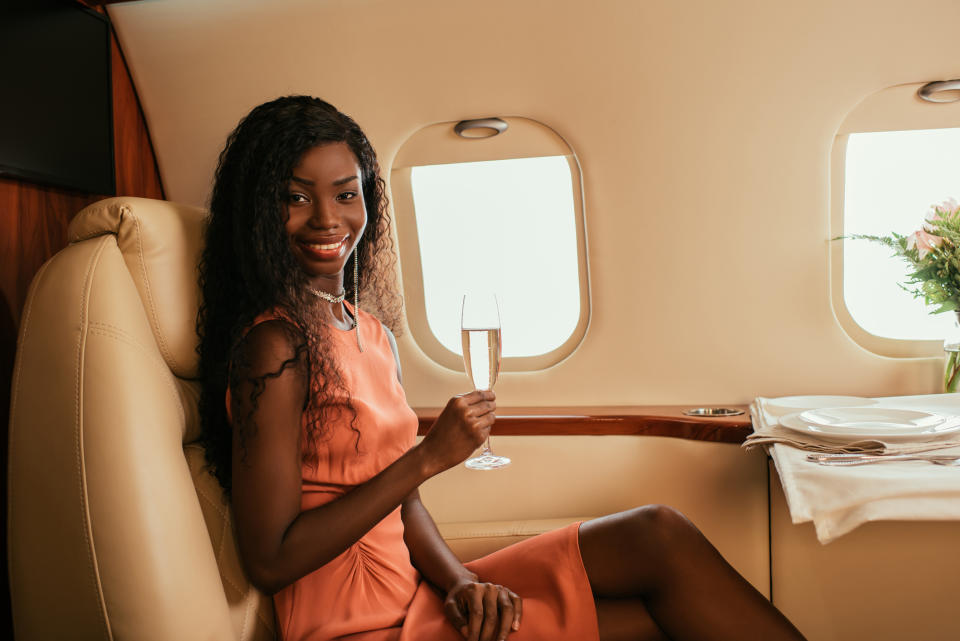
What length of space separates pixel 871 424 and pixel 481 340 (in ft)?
2.88

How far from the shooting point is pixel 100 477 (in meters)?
1.13

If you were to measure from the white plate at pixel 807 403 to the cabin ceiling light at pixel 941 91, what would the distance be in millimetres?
892

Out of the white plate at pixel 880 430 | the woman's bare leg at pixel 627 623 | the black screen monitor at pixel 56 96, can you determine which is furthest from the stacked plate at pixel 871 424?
the black screen monitor at pixel 56 96

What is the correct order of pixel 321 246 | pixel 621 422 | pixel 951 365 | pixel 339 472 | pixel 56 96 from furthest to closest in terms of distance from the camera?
pixel 621 422
pixel 951 365
pixel 56 96
pixel 321 246
pixel 339 472

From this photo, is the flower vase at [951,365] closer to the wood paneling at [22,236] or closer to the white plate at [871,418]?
the white plate at [871,418]

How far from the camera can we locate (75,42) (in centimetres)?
205

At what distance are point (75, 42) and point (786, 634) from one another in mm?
2287

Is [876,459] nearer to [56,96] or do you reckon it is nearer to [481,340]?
[481,340]

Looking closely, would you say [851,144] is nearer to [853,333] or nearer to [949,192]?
[949,192]

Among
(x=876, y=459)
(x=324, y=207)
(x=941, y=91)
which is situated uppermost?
(x=941, y=91)

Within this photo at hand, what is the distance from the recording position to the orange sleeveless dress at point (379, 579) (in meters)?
1.39

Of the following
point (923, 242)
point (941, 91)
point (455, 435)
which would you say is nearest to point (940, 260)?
point (923, 242)

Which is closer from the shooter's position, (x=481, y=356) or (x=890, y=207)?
(x=481, y=356)

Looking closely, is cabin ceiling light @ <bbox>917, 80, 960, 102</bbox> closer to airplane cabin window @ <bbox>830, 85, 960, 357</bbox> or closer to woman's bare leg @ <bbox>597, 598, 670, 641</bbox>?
airplane cabin window @ <bbox>830, 85, 960, 357</bbox>
